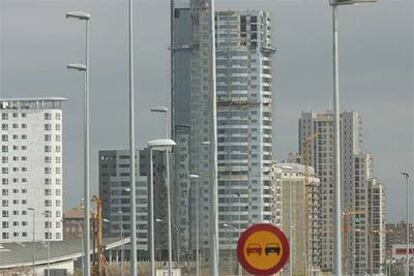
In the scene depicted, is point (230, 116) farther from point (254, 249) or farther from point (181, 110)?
point (254, 249)

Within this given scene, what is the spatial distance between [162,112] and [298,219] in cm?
9402

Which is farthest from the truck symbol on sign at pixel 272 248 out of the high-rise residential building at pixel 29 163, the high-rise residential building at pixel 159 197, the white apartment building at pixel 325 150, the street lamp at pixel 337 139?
the white apartment building at pixel 325 150

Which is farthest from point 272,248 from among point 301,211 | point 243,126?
point 301,211

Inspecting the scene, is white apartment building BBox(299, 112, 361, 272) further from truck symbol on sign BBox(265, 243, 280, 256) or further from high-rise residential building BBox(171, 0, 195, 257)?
truck symbol on sign BBox(265, 243, 280, 256)

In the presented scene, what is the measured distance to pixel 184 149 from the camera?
99875 millimetres

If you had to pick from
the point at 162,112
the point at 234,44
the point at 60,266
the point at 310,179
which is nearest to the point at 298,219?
the point at 310,179

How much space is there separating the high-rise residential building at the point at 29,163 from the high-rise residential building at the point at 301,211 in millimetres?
23363

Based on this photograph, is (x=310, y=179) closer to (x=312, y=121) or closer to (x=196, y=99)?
(x=312, y=121)

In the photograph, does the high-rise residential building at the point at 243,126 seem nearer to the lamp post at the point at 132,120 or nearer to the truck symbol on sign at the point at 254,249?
the lamp post at the point at 132,120

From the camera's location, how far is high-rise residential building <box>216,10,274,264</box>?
108250 millimetres

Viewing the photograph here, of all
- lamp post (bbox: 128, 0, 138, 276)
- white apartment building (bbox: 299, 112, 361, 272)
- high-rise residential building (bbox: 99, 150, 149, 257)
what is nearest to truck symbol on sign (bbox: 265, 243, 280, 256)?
lamp post (bbox: 128, 0, 138, 276)

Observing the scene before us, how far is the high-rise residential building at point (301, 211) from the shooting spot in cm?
14262

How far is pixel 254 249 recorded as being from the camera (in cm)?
2100

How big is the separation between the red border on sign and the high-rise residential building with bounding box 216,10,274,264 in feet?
272
